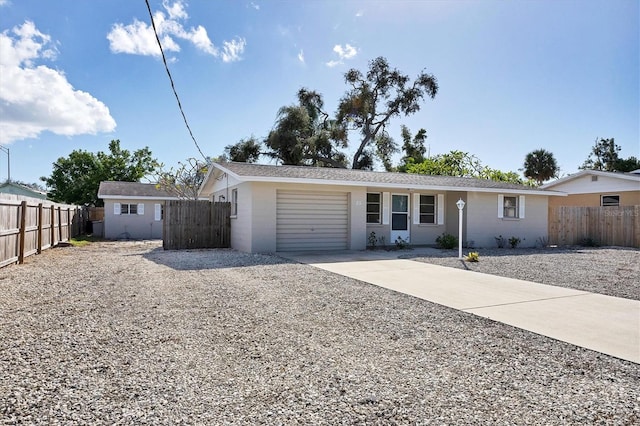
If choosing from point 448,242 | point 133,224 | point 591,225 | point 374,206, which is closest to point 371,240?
point 374,206

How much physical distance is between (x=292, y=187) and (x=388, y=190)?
152 inches

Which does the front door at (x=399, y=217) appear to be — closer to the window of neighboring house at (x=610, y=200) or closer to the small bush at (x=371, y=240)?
the small bush at (x=371, y=240)

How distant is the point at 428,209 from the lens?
1566 cm

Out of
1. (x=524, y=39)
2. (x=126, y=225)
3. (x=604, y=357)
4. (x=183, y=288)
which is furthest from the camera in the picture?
(x=126, y=225)

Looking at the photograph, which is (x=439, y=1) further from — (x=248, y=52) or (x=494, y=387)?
(x=494, y=387)

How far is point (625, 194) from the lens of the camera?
19.1 metres

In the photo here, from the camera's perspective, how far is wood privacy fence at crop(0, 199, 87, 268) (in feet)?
29.1

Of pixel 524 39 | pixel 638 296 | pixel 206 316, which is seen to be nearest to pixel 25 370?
pixel 206 316

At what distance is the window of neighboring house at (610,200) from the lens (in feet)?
64.3

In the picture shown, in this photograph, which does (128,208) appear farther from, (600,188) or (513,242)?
(600,188)

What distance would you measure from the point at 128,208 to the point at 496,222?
19370 millimetres

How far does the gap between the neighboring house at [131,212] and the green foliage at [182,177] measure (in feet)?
2.37

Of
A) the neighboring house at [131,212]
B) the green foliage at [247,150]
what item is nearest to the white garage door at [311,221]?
the neighboring house at [131,212]

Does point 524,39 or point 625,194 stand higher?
point 524,39
